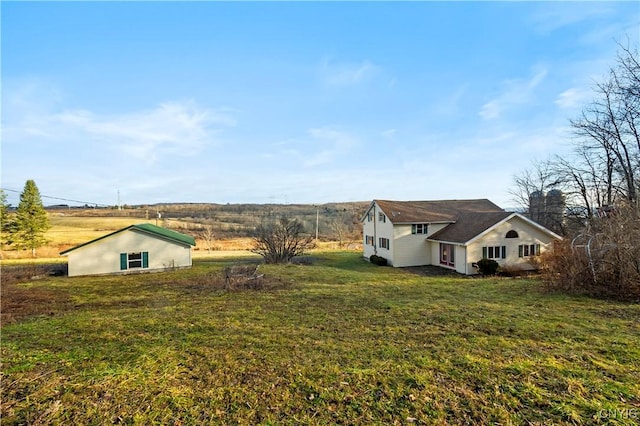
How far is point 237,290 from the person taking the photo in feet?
41.7

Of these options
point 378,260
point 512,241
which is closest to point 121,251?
point 378,260

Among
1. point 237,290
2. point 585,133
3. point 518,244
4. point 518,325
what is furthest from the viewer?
point 518,244

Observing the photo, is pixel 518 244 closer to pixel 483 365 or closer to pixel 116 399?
pixel 483 365

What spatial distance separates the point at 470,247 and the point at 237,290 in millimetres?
14767

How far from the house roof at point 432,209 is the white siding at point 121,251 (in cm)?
1598

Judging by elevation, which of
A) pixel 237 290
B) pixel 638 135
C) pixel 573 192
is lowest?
pixel 237 290

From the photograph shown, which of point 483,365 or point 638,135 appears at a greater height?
point 638,135

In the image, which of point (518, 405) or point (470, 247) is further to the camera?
point (470, 247)

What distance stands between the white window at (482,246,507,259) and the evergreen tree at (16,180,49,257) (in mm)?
42555

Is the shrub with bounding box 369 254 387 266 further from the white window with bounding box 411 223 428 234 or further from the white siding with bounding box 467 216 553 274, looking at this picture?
the white siding with bounding box 467 216 553 274

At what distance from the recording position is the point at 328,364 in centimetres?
520

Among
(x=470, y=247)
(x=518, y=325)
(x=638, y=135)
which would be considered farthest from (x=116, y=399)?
(x=638, y=135)

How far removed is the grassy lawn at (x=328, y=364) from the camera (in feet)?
12.5

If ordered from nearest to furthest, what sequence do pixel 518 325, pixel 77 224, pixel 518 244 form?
pixel 518 325 < pixel 518 244 < pixel 77 224
